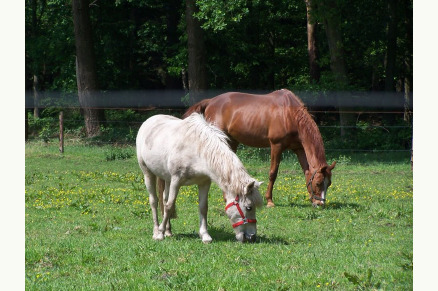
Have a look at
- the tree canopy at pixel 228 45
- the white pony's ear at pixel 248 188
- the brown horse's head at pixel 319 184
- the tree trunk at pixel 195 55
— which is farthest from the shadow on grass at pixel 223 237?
the tree canopy at pixel 228 45

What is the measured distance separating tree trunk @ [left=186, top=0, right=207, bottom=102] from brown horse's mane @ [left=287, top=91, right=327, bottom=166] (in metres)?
12.8

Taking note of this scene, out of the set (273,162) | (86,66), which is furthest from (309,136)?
(86,66)

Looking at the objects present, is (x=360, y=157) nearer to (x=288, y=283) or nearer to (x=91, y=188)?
(x=91, y=188)

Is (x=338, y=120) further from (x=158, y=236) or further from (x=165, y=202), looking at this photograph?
(x=158, y=236)

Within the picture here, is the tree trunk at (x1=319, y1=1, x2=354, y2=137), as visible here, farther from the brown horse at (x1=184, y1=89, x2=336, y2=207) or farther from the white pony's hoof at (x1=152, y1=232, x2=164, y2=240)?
the white pony's hoof at (x1=152, y1=232, x2=164, y2=240)

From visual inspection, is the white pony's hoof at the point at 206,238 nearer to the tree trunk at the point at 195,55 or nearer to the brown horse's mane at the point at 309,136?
the brown horse's mane at the point at 309,136

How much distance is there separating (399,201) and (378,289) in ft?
19.7

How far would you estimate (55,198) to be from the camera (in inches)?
442

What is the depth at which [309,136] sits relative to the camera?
10.3m

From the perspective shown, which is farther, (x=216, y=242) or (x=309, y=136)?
(x=309, y=136)

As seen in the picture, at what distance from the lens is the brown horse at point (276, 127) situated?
10148 millimetres

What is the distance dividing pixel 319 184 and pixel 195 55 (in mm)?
13875

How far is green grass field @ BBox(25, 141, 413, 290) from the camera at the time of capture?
540cm

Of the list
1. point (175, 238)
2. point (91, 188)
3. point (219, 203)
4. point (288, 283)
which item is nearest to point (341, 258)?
point (288, 283)
